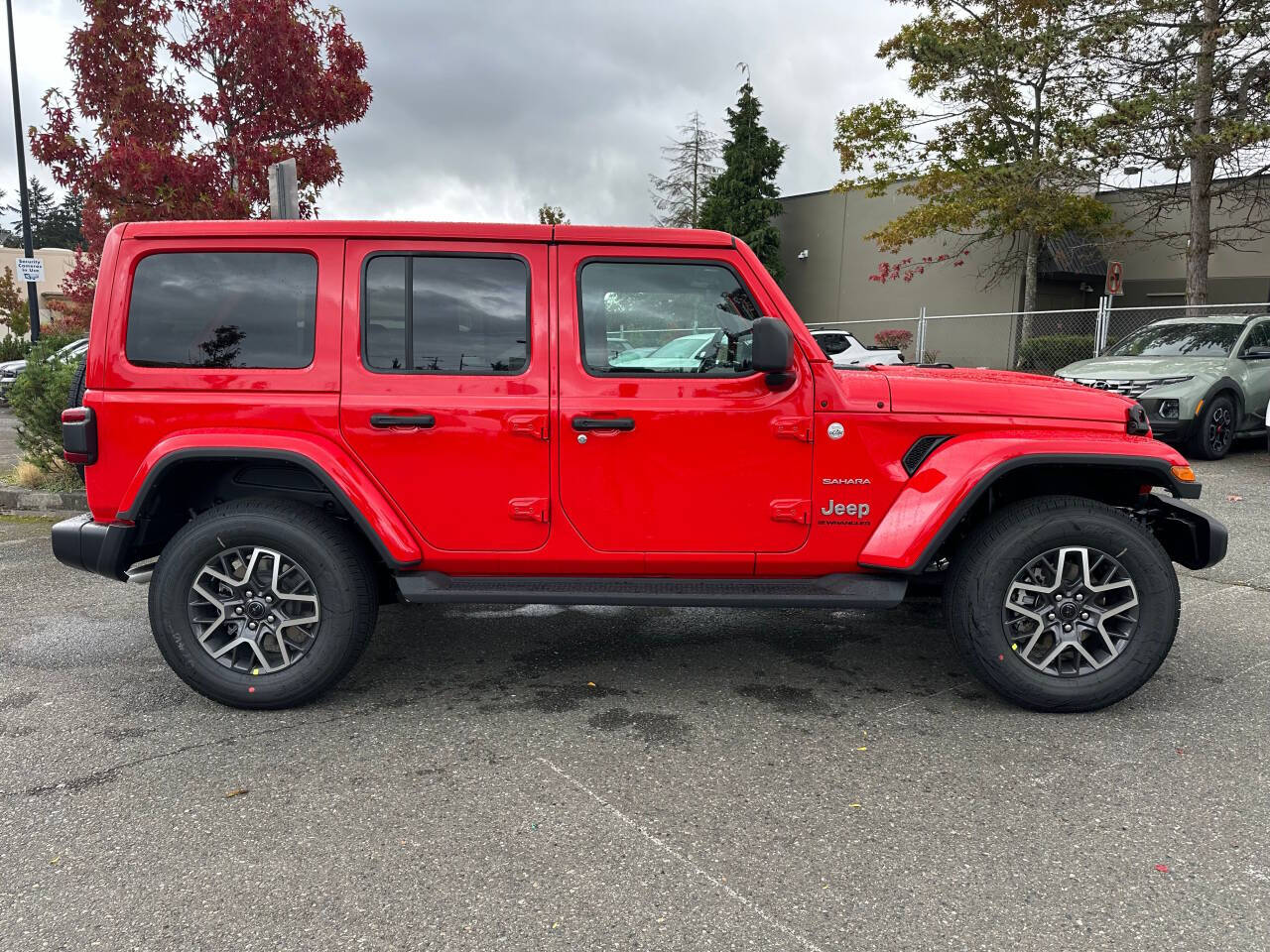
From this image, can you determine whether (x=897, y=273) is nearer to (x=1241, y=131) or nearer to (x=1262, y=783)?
(x=1241, y=131)

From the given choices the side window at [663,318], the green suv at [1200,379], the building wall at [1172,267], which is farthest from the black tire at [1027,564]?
the building wall at [1172,267]

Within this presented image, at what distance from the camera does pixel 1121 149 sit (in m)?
14.8

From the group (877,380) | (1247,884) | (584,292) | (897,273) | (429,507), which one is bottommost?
(1247,884)

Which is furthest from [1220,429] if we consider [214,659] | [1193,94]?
[214,659]

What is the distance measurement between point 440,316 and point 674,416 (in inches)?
39.4

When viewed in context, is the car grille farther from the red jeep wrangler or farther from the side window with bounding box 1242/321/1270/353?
the red jeep wrangler

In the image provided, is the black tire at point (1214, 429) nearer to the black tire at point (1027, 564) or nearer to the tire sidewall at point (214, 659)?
the black tire at point (1027, 564)

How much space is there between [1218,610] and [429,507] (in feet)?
13.9

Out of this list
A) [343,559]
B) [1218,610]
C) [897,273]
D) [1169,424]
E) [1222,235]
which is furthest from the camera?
[897,273]

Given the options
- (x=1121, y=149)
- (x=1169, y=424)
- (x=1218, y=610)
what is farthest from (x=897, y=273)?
(x=1218, y=610)

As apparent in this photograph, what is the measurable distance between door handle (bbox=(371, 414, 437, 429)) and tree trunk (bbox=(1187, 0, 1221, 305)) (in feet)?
47.5

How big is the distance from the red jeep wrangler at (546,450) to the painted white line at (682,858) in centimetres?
73

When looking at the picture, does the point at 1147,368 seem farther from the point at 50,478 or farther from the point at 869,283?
the point at 869,283

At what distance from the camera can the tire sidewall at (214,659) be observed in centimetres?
345
